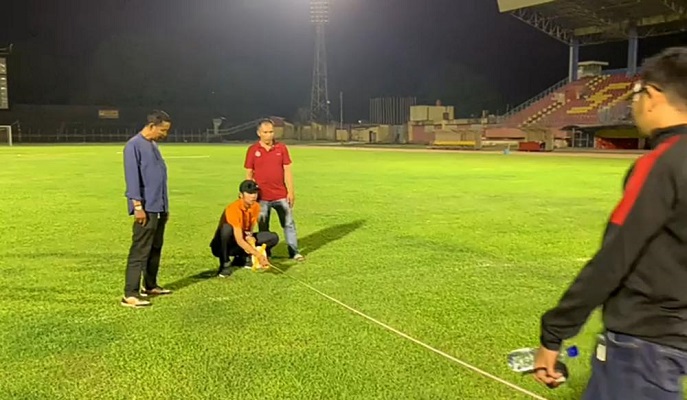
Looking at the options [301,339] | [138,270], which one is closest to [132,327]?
[138,270]

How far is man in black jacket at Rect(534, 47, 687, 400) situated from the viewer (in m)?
2.09

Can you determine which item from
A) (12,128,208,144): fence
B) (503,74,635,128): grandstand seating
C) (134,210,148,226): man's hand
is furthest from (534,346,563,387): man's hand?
(12,128,208,144): fence

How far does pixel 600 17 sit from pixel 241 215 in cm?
4874

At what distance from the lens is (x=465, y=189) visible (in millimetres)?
18125

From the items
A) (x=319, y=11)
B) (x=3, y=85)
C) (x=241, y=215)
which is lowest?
(x=241, y=215)

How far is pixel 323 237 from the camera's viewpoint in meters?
10.7

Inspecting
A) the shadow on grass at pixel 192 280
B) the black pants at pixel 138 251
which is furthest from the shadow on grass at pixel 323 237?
the black pants at pixel 138 251

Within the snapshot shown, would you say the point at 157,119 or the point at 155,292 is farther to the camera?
the point at 155,292

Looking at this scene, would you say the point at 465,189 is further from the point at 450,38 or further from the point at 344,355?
the point at 450,38

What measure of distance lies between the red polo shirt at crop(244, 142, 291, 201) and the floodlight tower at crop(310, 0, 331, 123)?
208ft

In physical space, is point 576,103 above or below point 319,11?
below

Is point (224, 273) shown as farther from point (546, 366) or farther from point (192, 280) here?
point (546, 366)

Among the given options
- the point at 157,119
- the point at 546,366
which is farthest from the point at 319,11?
the point at 546,366

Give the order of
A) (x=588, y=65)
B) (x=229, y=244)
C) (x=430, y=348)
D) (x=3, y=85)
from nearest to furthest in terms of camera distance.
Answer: (x=430, y=348) < (x=229, y=244) < (x=588, y=65) < (x=3, y=85)
